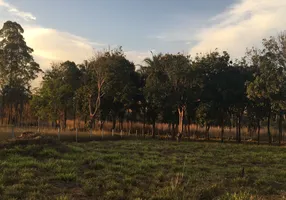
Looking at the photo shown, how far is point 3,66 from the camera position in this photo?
46062mm

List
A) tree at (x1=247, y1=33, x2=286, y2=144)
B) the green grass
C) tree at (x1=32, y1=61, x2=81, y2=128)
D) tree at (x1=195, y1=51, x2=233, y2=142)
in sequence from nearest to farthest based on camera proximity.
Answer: the green grass → tree at (x1=247, y1=33, x2=286, y2=144) → tree at (x1=195, y1=51, x2=233, y2=142) → tree at (x1=32, y1=61, x2=81, y2=128)

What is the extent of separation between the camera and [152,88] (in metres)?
37.2

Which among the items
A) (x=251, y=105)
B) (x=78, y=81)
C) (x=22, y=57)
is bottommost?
(x=251, y=105)

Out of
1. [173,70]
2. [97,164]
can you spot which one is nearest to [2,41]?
[173,70]

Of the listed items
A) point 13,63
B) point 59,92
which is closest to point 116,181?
point 59,92

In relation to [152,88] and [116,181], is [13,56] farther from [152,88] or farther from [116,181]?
[116,181]

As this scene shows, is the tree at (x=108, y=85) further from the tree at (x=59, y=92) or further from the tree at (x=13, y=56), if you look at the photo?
the tree at (x=13, y=56)

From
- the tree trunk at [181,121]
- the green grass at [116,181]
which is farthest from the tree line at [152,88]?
the green grass at [116,181]

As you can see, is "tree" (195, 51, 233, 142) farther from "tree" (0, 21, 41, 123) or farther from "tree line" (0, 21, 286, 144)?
"tree" (0, 21, 41, 123)

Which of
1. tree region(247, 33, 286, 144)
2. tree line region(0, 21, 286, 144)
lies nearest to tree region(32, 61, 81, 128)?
tree line region(0, 21, 286, 144)

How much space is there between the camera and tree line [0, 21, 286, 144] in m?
33.9

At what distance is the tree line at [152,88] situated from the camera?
33.9 m

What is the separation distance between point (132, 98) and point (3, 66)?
20506 millimetres

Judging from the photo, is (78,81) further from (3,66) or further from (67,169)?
(67,169)
